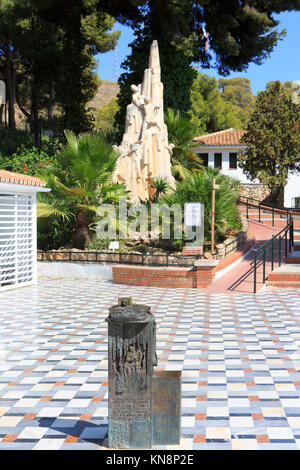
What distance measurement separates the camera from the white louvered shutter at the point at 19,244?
49.5 feet

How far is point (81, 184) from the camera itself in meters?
17.4

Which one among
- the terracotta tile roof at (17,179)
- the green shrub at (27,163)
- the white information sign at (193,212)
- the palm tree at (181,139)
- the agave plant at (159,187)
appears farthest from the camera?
the palm tree at (181,139)

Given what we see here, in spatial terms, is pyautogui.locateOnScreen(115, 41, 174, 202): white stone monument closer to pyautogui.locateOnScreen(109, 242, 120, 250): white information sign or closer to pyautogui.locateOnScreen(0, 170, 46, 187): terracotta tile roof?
pyautogui.locateOnScreen(109, 242, 120, 250): white information sign

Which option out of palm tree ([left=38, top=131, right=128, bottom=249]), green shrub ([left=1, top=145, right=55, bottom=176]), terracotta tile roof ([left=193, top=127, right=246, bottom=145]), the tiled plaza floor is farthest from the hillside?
the tiled plaza floor

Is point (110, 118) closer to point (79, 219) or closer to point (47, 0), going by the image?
point (47, 0)

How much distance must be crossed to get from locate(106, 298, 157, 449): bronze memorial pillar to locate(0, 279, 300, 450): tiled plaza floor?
0.45 meters

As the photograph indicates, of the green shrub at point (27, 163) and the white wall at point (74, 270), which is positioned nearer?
the white wall at point (74, 270)

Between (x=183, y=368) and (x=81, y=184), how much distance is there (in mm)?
10938

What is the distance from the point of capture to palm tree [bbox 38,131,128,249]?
1703 cm

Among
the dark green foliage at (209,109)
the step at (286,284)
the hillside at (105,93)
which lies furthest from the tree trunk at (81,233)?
the hillside at (105,93)

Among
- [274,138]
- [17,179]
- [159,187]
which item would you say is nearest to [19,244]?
[17,179]

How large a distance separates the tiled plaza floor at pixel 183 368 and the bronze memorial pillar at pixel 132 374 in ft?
1.48

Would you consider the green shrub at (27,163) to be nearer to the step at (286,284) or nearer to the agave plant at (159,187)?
the agave plant at (159,187)

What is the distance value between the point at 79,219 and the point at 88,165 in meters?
1.84
